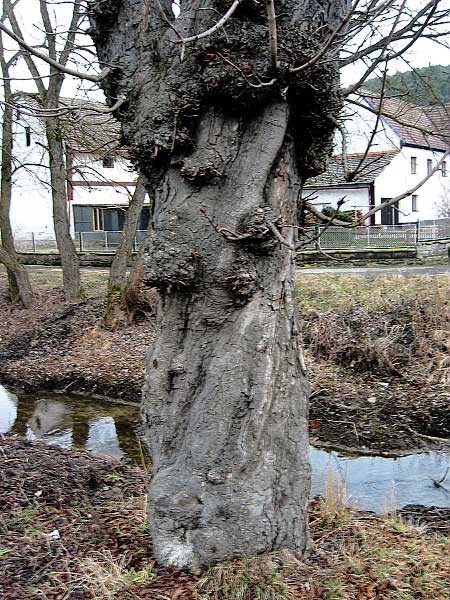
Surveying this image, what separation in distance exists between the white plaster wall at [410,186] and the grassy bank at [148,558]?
26669mm

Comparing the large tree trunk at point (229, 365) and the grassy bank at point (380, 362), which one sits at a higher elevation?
the large tree trunk at point (229, 365)

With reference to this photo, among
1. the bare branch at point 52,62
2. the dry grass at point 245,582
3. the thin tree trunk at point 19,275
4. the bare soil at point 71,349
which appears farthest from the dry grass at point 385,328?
the bare branch at point 52,62

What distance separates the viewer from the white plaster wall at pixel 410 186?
32.5 metres

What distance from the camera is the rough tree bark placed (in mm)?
3732

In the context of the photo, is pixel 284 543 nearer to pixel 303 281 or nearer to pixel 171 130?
pixel 171 130

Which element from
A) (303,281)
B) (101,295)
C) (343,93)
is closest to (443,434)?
(303,281)

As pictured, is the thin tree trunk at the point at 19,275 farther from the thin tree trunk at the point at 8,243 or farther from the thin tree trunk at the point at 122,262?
the thin tree trunk at the point at 122,262

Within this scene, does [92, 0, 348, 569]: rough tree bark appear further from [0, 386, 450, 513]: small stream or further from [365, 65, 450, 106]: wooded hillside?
[365, 65, 450, 106]: wooded hillside

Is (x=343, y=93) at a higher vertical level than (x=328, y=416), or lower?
higher

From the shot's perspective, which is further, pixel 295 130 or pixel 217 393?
pixel 295 130

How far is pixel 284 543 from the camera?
3.91m

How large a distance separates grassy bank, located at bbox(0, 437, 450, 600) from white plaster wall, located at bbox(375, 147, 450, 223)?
26669mm

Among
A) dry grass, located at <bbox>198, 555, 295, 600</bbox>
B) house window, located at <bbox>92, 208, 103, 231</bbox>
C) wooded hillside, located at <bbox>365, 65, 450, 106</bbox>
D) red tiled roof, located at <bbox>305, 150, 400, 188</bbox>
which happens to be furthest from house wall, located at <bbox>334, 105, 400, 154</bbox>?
house window, located at <bbox>92, 208, 103, 231</bbox>

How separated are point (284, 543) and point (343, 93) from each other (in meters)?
2.60
